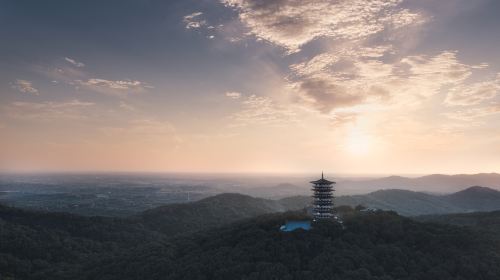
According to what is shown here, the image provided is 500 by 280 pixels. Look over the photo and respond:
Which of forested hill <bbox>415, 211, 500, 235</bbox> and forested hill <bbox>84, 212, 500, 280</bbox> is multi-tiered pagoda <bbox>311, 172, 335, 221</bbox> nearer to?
forested hill <bbox>84, 212, 500, 280</bbox>

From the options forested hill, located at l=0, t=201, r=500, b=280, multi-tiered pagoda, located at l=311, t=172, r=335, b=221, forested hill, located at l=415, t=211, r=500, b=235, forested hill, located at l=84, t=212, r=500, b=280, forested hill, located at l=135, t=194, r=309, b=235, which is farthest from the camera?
forested hill, located at l=135, t=194, r=309, b=235

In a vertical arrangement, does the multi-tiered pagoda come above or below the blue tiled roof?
above

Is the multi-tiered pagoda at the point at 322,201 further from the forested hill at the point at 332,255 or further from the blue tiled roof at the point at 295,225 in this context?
the blue tiled roof at the point at 295,225

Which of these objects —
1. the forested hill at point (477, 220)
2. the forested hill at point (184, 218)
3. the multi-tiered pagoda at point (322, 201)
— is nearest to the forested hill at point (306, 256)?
the multi-tiered pagoda at point (322, 201)

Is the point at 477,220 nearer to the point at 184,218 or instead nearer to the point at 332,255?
the point at 332,255

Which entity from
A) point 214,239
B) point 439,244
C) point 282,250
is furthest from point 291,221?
point 439,244

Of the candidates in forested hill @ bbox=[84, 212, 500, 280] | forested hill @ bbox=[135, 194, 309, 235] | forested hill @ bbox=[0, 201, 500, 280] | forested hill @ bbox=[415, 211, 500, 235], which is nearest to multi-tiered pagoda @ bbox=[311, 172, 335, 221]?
forested hill @ bbox=[0, 201, 500, 280]

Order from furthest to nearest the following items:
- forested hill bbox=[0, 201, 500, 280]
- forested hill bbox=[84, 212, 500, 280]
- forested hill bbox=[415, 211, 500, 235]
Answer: forested hill bbox=[415, 211, 500, 235]
forested hill bbox=[0, 201, 500, 280]
forested hill bbox=[84, 212, 500, 280]

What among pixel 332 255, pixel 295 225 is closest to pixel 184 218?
pixel 295 225

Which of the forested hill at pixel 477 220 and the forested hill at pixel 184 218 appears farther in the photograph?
the forested hill at pixel 184 218
